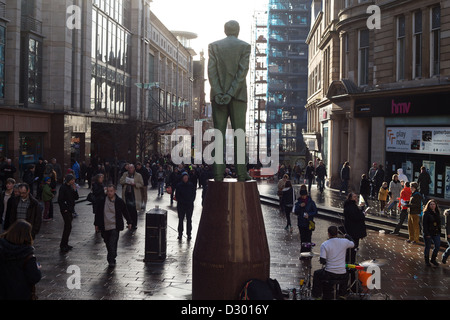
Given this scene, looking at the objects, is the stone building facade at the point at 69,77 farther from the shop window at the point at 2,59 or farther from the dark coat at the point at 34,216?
the dark coat at the point at 34,216

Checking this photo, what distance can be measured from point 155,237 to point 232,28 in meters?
4.95

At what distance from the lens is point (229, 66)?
850 centimetres

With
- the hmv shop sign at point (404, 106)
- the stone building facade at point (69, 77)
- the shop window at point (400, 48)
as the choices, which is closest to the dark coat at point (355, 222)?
the hmv shop sign at point (404, 106)

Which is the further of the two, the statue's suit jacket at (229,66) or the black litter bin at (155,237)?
the black litter bin at (155,237)

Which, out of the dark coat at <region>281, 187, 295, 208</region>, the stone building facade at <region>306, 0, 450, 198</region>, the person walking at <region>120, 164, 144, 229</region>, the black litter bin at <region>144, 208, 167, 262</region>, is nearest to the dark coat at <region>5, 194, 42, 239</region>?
the black litter bin at <region>144, 208, 167, 262</region>

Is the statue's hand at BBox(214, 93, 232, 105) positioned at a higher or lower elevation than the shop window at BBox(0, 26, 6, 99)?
lower

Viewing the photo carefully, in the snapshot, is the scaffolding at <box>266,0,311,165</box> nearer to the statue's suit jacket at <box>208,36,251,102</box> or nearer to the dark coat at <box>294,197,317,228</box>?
the dark coat at <box>294,197,317,228</box>

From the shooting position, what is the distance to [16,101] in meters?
28.1

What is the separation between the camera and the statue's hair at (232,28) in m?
8.62

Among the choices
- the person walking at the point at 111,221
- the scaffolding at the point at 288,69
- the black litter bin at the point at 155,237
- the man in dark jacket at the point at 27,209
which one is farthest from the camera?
the scaffolding at the point at 288,69

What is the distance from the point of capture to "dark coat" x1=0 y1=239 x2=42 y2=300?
564 centimetres

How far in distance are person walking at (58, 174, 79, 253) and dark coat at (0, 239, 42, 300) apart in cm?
639

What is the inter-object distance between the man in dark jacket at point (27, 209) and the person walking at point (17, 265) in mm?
3253
